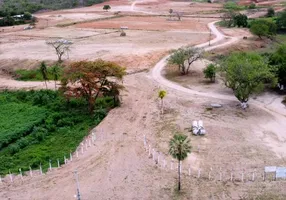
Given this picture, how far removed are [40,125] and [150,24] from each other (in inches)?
2733

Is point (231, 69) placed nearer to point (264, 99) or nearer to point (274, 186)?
point (264, 99)

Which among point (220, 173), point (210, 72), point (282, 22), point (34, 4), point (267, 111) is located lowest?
point (220, 173)

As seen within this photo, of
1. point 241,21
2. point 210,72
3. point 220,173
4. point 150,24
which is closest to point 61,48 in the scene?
point 210,72

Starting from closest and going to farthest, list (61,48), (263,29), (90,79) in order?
(90,79), (61,48), (263,29)

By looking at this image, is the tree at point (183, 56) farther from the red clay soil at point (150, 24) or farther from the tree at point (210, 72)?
the red clay soil at point (150, 24)

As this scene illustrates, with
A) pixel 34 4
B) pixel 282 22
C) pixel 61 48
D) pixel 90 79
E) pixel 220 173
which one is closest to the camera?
pixel 220 173

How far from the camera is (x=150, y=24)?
354 ft

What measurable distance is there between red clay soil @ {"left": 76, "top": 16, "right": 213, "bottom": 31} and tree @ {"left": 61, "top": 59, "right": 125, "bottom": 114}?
5454cm

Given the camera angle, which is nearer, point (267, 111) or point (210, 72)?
point (267, 111)

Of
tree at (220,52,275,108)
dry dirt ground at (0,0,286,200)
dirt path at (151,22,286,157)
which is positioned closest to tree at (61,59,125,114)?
dry dirt ground at (0,0,286,200)

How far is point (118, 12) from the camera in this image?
13450 centimetres

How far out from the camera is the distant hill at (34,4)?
5522 inches

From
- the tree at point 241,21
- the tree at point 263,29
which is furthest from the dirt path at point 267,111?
the tree at point 241,21

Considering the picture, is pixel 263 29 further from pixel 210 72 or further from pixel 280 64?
pixel 280 64
